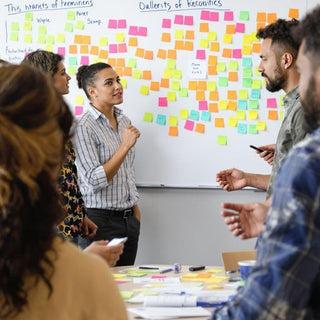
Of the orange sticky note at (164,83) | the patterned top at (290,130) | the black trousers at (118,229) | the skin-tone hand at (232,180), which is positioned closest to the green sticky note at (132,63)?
the orange sticky note at (164,83)

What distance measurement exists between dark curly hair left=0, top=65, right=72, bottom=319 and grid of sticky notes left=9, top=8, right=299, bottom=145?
2.96 m

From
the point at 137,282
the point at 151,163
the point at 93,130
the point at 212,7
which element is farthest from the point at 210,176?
the point at 137,282

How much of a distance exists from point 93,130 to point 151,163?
21.3 inches

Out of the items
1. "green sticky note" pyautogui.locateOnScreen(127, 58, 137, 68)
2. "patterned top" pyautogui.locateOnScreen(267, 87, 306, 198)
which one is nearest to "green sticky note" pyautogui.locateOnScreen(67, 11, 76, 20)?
"green sticky note" pyautogui.locateOnScreen(127, 58, 137, 68)

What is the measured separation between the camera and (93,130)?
3.81m

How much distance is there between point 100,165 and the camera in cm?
374

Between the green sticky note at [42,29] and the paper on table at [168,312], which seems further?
the green sticky note at [42,29]

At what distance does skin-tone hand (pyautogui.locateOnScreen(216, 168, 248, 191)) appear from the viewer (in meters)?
3.29

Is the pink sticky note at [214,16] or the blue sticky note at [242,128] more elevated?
the pink sticky note at [214,16]

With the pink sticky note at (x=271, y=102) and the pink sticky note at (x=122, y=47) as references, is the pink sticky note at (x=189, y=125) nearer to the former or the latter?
the pink sticky note at (x=271, y=102)

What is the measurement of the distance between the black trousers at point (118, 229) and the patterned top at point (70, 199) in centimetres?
50

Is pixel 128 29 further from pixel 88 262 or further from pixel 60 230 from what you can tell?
pixel 88 262

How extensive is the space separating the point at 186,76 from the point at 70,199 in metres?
1.34

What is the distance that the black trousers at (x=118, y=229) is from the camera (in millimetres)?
3781
